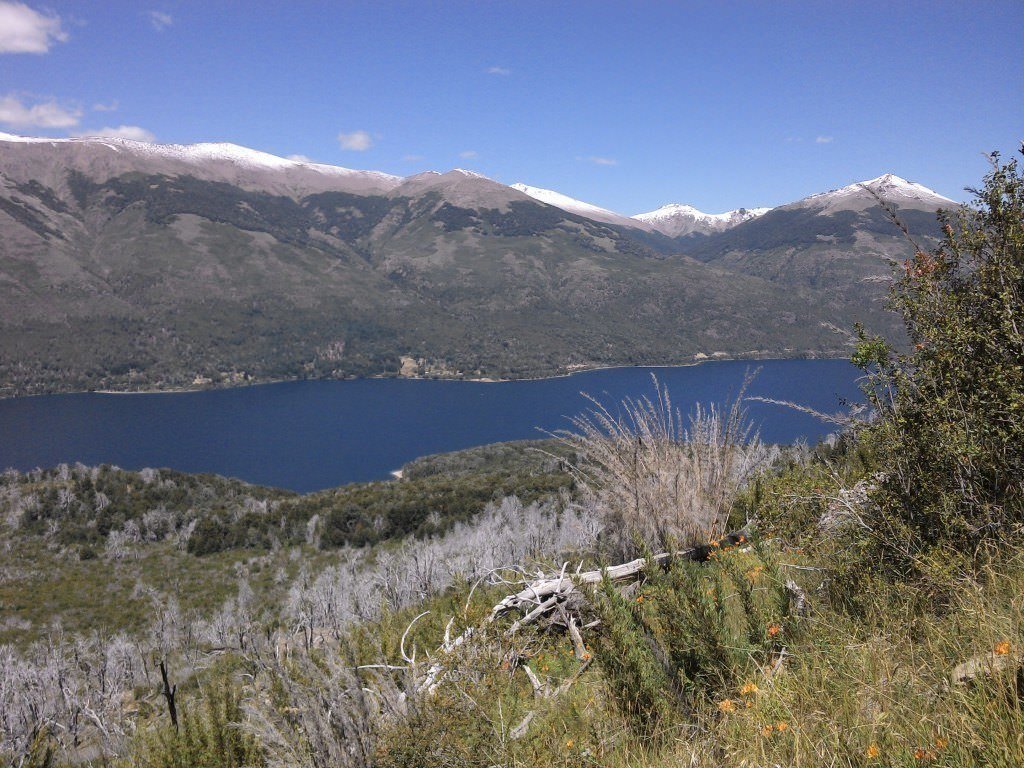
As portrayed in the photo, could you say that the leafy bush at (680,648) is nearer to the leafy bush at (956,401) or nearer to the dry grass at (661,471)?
the leafy bush at (956,401)

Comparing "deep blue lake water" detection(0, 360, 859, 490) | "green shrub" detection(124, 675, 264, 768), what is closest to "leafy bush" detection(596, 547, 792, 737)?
"green shrub" detection(124, 675, 264, 768)

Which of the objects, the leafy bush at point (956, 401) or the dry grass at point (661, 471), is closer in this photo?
the leafy bush at point (956, 401)

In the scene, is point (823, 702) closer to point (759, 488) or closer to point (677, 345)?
point (759, 488)

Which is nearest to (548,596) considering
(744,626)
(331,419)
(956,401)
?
(744,626)

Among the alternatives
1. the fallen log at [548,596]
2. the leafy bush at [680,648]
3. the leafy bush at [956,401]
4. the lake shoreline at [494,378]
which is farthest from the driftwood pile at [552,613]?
the lake shoreline at [494,378]

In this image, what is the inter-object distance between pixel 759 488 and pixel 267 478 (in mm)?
98289

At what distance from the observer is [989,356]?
306cm

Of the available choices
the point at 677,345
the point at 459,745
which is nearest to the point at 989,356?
the point at 459,745

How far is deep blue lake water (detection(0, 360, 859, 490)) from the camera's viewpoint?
9988 centimetres

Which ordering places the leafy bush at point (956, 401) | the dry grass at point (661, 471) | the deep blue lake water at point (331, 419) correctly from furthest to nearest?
the deep blue lake water at point (331, 419)
the dry grass at point (661, 471)
the leafy bush at point (956, 401)

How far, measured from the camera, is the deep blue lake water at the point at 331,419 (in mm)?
99875

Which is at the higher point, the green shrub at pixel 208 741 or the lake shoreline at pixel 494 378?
the green shrub at pixel 208 741

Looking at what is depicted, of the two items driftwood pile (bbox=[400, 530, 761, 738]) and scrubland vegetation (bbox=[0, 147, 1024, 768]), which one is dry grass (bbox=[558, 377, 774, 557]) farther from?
driftwood pile (bbox=[400, 530, 761, 738])

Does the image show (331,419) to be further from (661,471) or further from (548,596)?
(548,596)
